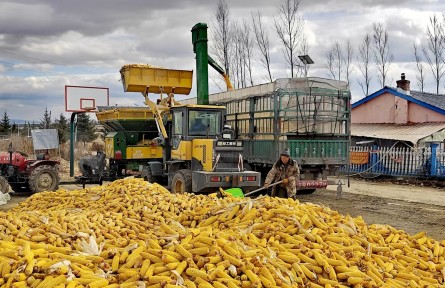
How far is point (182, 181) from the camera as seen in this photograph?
12.7 meters

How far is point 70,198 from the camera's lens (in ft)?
33.1

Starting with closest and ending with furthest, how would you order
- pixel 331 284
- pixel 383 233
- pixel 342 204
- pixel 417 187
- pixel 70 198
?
pixel 331 284
pixel 383 233
pixel 70 198
pixel 342 204
pixel 417 187

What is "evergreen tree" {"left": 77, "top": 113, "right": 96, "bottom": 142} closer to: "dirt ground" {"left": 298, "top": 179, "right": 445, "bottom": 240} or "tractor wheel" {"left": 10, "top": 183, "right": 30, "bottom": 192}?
"tractor wheel" {"left": 10, "top": 183, "right": 30, "bottom": 192}

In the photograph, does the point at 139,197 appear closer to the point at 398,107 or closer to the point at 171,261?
the point at 171,261

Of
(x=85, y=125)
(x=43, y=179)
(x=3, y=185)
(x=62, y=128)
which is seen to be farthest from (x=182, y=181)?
(x=85, y=125)

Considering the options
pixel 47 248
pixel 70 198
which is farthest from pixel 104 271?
pixel 70 198

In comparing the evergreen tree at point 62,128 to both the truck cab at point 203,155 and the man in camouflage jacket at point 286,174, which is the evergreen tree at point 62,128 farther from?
the man in camouflage jacket at point 286,174

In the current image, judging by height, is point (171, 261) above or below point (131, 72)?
below

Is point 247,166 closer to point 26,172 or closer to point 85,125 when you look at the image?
point 26,172

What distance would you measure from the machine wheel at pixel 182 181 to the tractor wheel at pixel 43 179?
13.8ft

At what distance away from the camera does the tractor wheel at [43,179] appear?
1452cm

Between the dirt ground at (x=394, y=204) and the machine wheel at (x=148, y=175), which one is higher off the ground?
the machine wheel at (x=148, y=175)

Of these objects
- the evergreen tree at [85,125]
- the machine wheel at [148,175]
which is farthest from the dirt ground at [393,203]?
the evergreen tree at [85,125]

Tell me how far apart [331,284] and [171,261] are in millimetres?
1637
